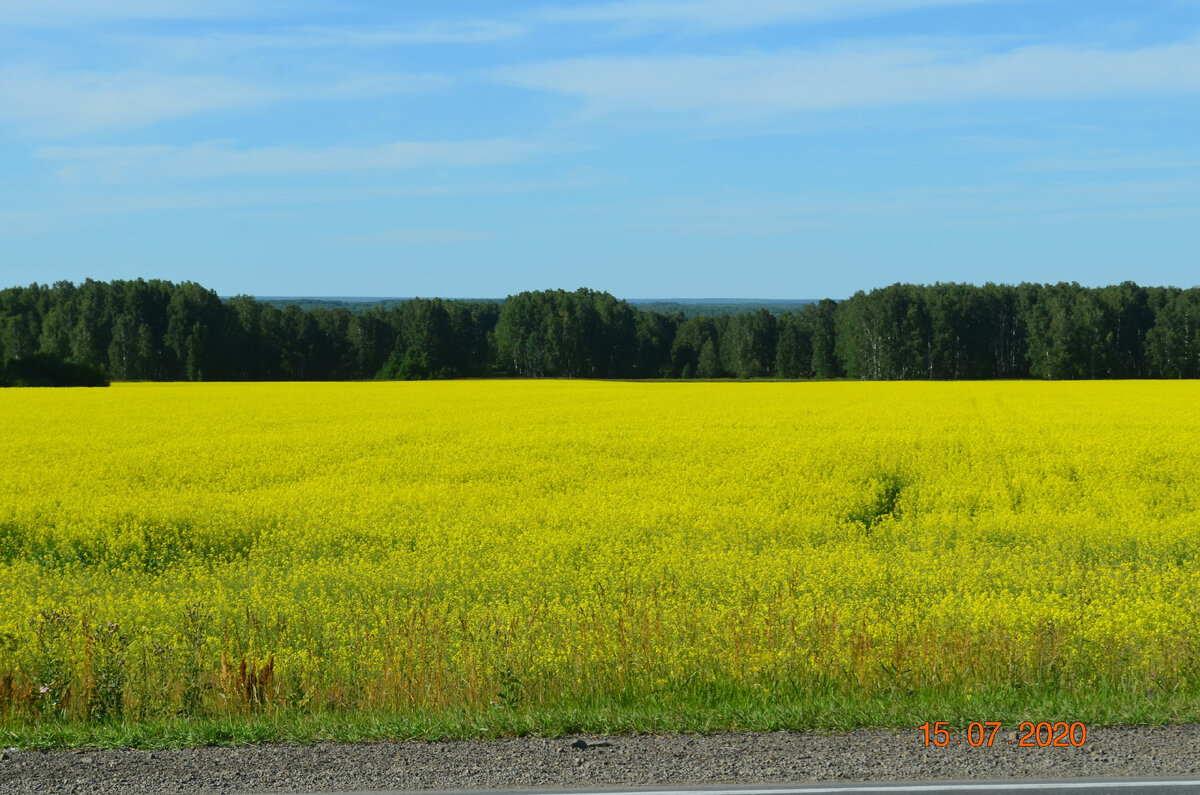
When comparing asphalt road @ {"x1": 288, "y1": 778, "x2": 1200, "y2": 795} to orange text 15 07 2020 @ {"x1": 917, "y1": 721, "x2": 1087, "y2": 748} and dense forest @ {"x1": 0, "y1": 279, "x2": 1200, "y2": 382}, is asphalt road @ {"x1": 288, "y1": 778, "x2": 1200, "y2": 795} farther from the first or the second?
dense forest @ {"x1": 0, "y1": 279, "x2": 1200, "y2": 382}

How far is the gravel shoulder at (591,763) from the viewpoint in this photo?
19.3ft

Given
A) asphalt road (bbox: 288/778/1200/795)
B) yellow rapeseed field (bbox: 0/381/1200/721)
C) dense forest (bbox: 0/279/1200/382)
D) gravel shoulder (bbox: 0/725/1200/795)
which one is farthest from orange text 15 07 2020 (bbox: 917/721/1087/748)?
dense forest (bbox: 0/279/1200/382)

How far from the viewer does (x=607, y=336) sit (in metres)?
117

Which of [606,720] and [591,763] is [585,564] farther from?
[591,763]

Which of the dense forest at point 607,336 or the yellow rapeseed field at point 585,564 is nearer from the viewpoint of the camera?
the yellow rapeseed field at point 585,564

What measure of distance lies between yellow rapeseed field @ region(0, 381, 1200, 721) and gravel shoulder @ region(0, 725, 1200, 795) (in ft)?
3.53

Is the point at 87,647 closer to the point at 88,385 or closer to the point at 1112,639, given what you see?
the point at 1112,639

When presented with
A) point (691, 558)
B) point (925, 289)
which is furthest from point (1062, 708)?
point (925, 289)

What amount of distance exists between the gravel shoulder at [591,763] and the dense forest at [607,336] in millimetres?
93459

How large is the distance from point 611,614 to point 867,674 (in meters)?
2.58

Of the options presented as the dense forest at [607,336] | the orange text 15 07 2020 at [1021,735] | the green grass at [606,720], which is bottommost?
the green grass at [606,720]

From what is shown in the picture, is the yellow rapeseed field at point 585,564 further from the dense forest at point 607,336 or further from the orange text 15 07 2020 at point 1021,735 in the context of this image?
the dense forest at point 607,336

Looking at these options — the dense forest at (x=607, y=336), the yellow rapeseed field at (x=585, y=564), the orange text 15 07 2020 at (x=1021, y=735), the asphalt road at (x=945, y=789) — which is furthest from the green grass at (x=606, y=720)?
the dense forest at (x=607, y=336)

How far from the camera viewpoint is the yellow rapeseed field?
8.03m
